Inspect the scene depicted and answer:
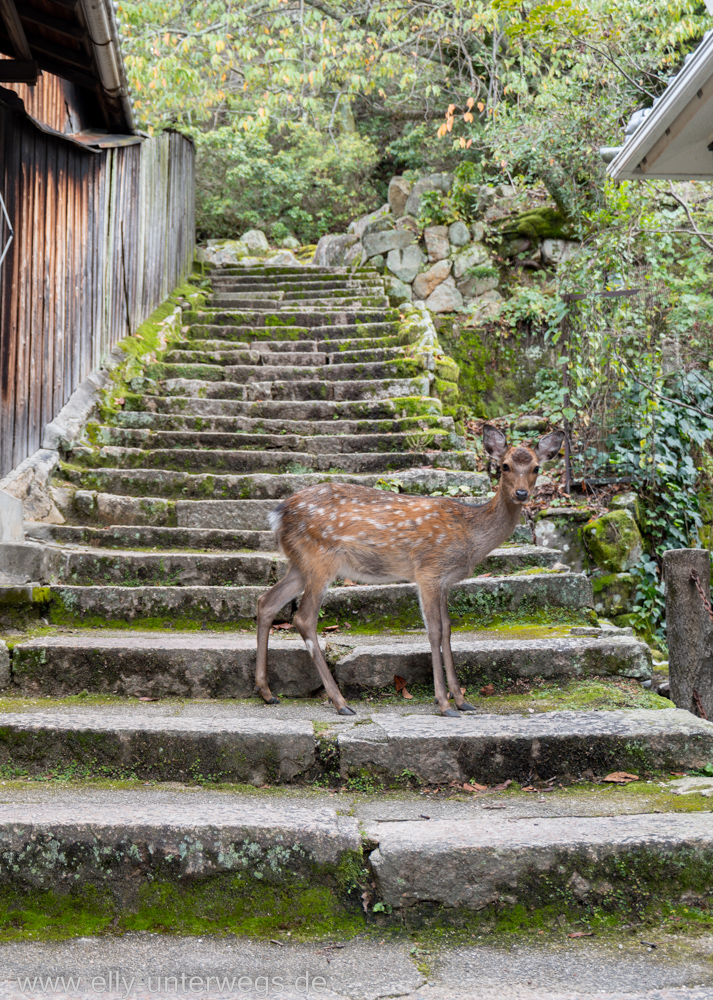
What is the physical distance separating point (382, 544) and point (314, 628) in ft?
1.73

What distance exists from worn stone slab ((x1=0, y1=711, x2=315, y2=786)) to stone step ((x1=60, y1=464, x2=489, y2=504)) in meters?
2.97

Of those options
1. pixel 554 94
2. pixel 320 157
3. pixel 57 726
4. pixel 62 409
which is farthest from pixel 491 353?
pixel 320 157

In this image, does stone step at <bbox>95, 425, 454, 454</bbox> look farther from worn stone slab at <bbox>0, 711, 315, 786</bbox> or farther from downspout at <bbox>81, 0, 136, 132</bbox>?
worn stone slab at <bbox>0, 711, 315, 786</bbox>

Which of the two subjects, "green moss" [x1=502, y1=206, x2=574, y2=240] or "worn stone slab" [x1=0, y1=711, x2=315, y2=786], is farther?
"green moss" [x1=502, y1=206, x2=574, y2=240]

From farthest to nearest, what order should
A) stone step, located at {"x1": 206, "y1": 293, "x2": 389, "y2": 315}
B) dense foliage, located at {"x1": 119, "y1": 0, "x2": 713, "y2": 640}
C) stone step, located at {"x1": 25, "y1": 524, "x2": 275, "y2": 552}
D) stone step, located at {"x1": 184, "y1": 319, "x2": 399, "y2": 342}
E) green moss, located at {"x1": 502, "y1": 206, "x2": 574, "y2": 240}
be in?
green moss, located at {"x1": 502, "y1": 206, "x2": 574, "y2": 240} < stone step, located at {"x1": 206, "y1": 293, "x2": 389, "y2": 315} < stone step, located at {"x1": 184, "y1": 319, "x2": 399, "y2": 342} < dense foliage, located at {"x1": 119, "y1": 0, "x2": 713, "y2": 640} < stone step, located at {"x1": 25, "y1": 524, "x2": 275, "y2": 552}

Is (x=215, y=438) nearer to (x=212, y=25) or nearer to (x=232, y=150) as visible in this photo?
(x=212, y=25)

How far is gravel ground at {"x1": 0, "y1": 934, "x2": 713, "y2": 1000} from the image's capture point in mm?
2211

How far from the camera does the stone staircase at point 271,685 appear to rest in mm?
2625

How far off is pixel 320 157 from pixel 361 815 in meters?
17.2

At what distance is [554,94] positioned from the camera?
10.7 meters

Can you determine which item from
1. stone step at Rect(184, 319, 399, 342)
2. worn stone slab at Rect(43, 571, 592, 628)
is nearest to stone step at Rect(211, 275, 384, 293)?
stone step at Rect(184, 319, 399, 342)

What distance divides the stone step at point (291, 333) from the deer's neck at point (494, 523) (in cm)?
532

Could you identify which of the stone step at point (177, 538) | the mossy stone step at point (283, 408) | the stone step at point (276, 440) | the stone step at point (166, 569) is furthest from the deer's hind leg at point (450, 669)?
the mossy stone step at point (283, 408)

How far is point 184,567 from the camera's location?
506 centimetres
